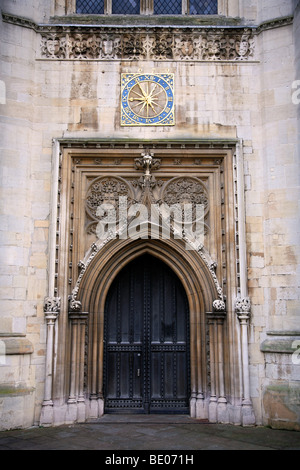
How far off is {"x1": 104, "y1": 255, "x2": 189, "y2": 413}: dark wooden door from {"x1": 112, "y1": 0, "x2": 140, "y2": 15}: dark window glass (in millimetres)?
5968

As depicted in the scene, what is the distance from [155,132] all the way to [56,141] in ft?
7.12

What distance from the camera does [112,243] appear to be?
10.0 m

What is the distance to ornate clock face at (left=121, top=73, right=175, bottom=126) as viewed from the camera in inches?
409

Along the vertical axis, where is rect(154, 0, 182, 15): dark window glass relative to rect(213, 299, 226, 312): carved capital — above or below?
above

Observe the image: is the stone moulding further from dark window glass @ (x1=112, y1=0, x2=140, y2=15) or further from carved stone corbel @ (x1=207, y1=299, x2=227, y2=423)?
carved stone corbel @ (x1=207, y1=299, x2=227, y2=423)

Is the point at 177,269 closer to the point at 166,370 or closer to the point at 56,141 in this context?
the point at 166,370

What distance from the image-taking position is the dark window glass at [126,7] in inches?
446

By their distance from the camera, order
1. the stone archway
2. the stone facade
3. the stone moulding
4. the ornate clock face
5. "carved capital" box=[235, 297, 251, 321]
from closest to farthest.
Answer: the stone facade → "carved capital" box=[235, 297, 251, 321] → the stone archway → the ornate clock face → the stone moulding

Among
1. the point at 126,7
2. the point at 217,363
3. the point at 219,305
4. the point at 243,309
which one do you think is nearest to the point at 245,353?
the point at 217,363

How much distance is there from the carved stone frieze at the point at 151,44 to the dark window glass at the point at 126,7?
941 mm

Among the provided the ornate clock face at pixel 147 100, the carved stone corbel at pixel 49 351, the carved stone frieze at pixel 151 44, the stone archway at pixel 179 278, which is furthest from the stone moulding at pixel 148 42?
the carved stone corbel at pixel 49 351

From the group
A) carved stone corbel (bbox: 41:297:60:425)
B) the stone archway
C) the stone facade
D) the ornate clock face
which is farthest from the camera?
the ornate clock face

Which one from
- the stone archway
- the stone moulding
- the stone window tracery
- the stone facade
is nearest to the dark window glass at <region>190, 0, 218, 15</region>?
the stone window tracery

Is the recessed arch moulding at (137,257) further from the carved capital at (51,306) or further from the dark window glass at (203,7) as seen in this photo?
the dark window glass at (203,7)
